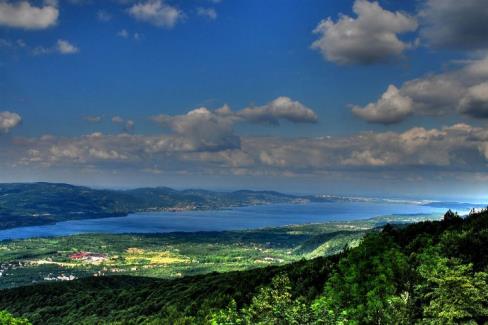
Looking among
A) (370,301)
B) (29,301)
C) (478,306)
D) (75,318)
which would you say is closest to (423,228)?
(370,301)

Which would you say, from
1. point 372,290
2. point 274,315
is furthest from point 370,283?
point 274,315

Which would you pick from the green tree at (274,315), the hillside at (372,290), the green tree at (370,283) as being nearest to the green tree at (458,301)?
the hillside at (372,290)

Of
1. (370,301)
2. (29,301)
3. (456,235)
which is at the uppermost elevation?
(456,235)

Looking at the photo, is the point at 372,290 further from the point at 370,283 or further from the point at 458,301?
the point at 458,301

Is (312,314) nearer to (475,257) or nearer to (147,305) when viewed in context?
(475,257)

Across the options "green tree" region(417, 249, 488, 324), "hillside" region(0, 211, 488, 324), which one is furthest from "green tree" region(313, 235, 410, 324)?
"green tree" region(417, 249, 488, 324)

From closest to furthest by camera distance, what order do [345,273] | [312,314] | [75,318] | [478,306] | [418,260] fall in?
[312,314] < [478,306] < [345,273] < [418,260] < [75,318]

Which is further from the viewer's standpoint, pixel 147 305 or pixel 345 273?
pixel 147 305

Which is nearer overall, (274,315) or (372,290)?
(274,315)
